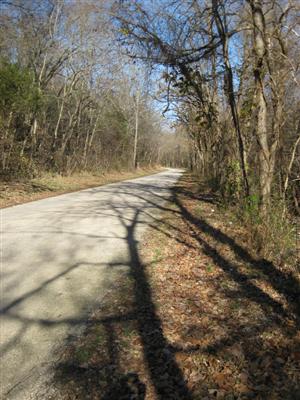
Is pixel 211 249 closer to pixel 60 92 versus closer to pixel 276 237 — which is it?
pixel 276 237

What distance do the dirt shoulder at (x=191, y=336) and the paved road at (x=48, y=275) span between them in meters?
0.23

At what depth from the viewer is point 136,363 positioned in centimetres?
302

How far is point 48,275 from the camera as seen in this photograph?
A: 4770 millimetres

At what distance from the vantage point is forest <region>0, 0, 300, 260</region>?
696cm

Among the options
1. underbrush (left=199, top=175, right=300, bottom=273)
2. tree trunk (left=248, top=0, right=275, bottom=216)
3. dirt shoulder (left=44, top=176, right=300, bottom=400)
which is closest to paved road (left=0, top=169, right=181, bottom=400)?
dirt shoulder (left=44, top=176, right=300, bottom=400)

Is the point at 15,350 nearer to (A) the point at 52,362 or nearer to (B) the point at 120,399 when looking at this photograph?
(A) the point at 52,362

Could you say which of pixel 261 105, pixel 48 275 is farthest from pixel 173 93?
pixel 48 275

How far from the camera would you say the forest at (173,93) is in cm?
696

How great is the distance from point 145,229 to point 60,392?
16.9ft

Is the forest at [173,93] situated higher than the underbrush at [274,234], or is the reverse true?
the forest at [173,93]

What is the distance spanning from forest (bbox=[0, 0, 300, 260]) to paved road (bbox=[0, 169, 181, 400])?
3085 millimetres

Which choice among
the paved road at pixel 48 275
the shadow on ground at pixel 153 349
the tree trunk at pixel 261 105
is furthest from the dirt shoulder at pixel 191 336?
the tree trunk at pixel 261 105

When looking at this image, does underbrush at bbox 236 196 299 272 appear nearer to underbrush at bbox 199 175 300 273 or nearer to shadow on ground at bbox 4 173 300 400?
underbrush at bbox 199 175 300 273

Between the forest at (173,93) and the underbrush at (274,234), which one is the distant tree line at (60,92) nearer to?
the forest at (173,93)
